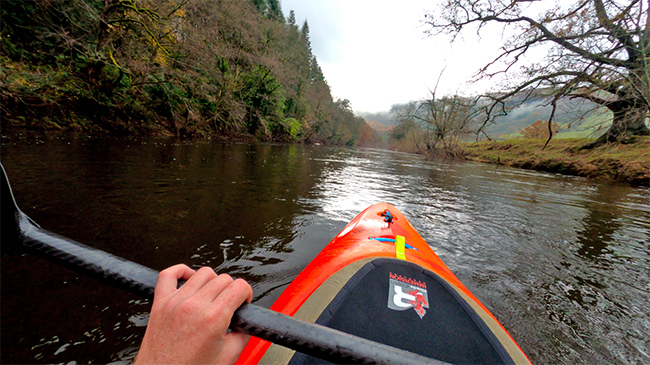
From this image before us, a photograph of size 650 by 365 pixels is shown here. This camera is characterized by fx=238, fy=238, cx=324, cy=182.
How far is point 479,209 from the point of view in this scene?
4449 mm

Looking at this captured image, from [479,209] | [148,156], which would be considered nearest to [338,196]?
[479,209]

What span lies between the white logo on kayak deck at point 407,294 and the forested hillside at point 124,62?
860cm

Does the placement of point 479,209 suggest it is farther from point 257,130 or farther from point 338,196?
point 257,130

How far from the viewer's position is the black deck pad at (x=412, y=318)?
1037 mm

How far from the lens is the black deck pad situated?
104 centimetres

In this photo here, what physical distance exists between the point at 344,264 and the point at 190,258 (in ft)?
4.53

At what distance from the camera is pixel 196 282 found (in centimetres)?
64

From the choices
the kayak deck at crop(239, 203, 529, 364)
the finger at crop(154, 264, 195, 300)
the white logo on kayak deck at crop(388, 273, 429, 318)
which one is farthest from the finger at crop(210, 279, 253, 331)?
the white logo on kayak deck at crop(388, 273, 429, 318)

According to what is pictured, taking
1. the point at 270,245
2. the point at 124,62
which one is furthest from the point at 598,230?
the point at 124,62

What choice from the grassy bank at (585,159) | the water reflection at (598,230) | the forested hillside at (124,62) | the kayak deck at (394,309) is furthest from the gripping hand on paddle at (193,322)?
the grassy bank at (585,159)

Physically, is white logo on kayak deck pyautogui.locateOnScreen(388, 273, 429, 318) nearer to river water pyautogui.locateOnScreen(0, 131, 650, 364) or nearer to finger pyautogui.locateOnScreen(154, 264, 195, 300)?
river water pyautogui.locateOnScreen(0, 131, 650, 364)

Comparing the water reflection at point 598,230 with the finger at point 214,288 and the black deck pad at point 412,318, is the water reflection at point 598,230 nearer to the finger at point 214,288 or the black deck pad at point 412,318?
the black deck pad at point 412,318

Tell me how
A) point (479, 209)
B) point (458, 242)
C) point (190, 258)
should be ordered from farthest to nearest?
point (479, 209) → point (458, 242) → point (190, 258)

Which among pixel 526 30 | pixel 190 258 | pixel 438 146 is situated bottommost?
pixel 190 258
